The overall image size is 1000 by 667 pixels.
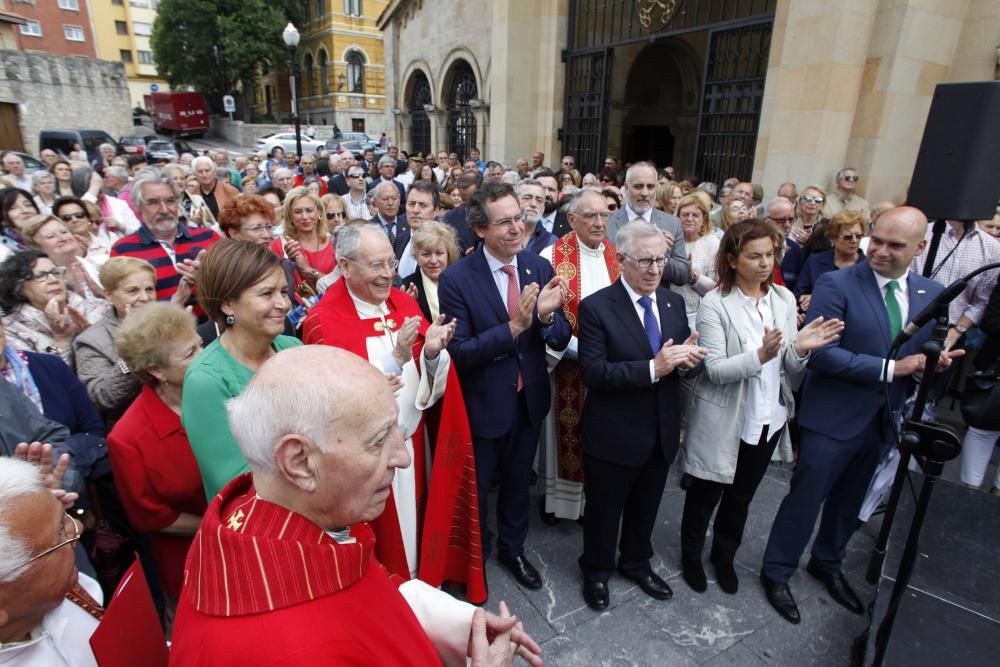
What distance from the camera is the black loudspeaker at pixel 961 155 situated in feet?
9.86

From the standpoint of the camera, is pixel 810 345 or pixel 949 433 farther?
pixel 810 345

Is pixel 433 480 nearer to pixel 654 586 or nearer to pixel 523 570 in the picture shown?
pixel 523 570

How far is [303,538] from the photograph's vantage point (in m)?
1.10

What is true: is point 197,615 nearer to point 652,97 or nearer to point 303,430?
point 303,430

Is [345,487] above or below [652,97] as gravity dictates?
below

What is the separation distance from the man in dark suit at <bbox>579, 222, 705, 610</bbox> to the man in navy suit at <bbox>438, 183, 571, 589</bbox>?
1.02ft

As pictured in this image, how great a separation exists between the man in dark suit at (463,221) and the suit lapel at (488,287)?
1.32 metres

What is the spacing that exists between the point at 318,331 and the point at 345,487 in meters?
1.69

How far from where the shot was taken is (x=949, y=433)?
226 cm

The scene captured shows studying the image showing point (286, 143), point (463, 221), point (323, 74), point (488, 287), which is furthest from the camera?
point (323, 74)

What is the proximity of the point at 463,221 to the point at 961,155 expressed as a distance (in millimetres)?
3879

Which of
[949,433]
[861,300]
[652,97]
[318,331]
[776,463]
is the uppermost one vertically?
[652,97]

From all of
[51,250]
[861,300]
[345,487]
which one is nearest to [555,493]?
[861,300]

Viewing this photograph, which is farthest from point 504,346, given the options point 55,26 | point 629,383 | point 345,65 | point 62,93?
point 55,26
